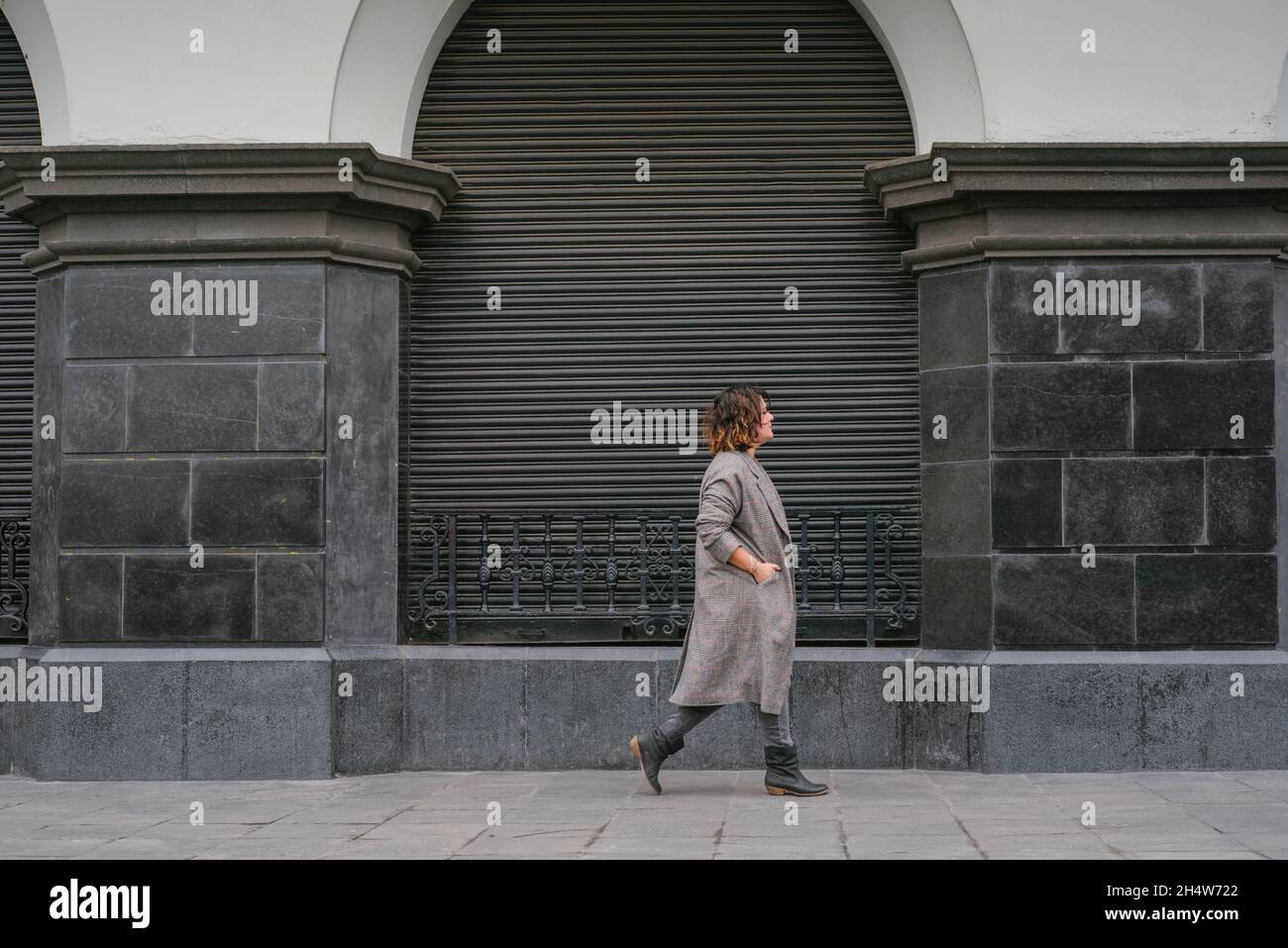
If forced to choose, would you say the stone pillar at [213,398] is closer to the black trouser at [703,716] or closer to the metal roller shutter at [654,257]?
the metal roller shutter at [654,257]

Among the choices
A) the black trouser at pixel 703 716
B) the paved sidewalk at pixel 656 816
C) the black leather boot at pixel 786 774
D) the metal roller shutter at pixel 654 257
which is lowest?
the paved sidewalk at pixel 656 816

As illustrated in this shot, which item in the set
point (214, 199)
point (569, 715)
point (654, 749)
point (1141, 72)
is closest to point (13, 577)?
point (214, 199)

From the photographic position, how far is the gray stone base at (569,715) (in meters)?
8.80

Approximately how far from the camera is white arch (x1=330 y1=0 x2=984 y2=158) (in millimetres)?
9570

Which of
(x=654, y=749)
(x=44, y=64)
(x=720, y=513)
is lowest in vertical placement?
(x=654, y=749)

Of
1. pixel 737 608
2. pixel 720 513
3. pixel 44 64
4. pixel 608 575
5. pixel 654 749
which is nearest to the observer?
pixel 720 513

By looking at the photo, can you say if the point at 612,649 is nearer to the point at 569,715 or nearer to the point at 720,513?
the point at 569,715

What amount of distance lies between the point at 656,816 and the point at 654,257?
13.4 feet

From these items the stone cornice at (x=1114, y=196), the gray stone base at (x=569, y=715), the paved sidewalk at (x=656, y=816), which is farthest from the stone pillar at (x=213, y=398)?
the stone cornice at (x=1114, y=196)

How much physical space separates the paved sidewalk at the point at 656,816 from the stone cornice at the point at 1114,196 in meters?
3.12

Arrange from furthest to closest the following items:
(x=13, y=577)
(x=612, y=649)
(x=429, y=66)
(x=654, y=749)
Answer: (x=429, y=66) < (x=13, y=577) < (x=612, y=649) < (x=654, y=749)

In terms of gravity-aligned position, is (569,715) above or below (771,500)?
below

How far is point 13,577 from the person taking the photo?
980 centimetres

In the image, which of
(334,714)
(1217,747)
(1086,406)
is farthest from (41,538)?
(1217,747)
